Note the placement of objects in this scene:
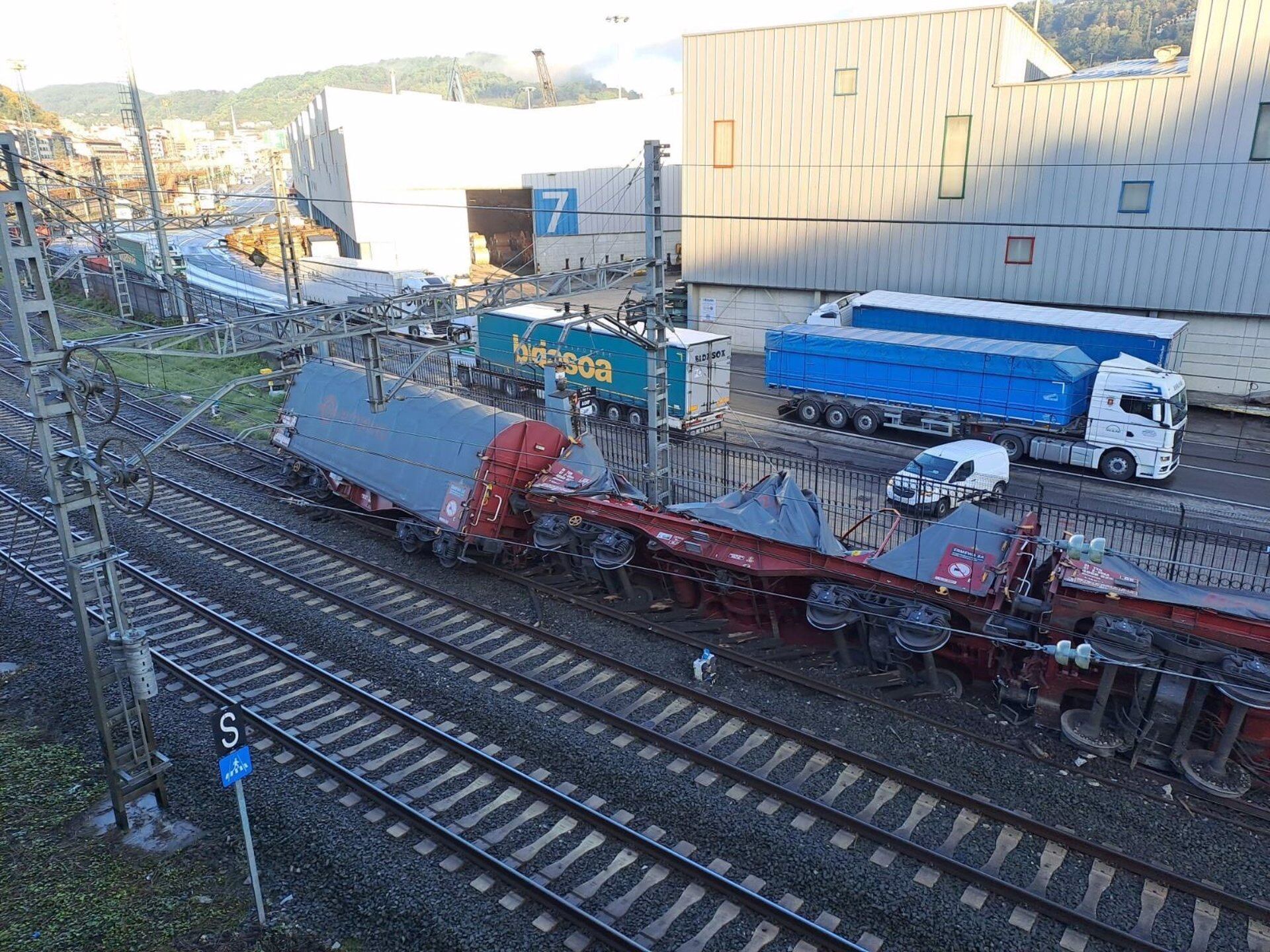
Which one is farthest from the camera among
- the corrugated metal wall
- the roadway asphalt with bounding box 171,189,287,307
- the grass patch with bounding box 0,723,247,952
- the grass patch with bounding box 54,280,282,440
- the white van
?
the roadway asphalt with bounding box 171,189,287,307

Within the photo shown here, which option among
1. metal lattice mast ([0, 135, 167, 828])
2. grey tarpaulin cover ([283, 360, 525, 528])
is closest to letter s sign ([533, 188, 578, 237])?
grey tarpaulin cover ([283, 360, 525, 528])

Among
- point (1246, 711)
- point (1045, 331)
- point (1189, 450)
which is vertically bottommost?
point (1189, 450)

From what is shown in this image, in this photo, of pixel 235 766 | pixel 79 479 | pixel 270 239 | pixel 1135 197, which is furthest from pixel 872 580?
pixel 270 239

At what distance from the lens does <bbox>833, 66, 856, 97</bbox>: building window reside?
31203mm

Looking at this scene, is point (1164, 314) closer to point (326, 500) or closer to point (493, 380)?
point (493, 380)

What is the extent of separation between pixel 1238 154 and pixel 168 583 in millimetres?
30920

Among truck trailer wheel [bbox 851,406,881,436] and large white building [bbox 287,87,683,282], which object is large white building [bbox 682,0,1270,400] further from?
large white building [bbox 287,87,683,282]

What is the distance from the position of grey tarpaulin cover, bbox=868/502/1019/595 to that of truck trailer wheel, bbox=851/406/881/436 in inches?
527

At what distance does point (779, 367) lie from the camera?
27266 mm

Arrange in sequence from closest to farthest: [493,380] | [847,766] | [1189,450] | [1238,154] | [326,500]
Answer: [847,766], [326,500], [1189,450], [1238,154], [493,380]

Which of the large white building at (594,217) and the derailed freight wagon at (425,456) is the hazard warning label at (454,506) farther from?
the large white building at (594,217)

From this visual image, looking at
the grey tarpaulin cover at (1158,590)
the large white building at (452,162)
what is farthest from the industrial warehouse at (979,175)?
the large white building at (452,162)

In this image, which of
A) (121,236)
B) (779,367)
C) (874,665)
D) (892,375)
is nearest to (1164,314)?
(892,375)

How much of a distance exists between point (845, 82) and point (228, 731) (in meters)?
30.8
